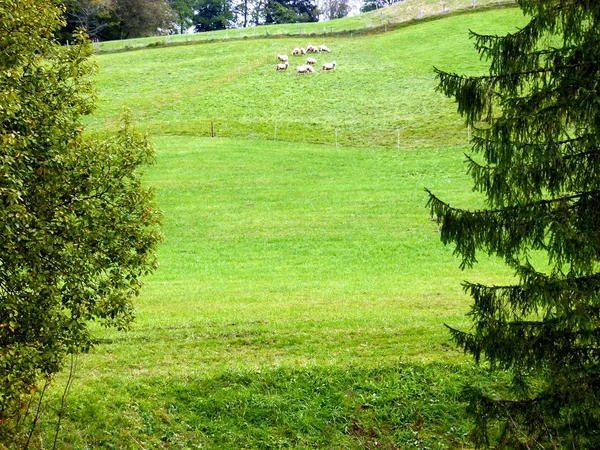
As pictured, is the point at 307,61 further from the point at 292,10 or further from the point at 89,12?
the point at 292,10

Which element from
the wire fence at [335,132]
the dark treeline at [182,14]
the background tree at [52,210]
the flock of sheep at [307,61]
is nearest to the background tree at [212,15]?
the dark treeline at [182,14]

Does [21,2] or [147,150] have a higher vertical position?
[21,2]

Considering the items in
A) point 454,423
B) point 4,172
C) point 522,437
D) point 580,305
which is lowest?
point 454,423

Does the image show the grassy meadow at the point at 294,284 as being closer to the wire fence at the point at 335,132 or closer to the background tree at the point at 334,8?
the wire fence at the point at 335,132

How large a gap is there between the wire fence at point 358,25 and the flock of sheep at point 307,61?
1370 centimetres

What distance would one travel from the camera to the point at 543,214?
852 centimetres

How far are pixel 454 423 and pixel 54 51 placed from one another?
10864 millimetres

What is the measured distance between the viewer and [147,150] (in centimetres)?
1211

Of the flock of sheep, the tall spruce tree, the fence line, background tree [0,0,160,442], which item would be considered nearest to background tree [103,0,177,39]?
the flock of sheep

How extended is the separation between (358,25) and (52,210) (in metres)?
82.6

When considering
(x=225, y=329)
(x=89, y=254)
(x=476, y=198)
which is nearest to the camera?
(x=89, y=254)

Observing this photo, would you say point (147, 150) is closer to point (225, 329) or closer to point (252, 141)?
point (225, 329)

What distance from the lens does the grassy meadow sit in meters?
13.0

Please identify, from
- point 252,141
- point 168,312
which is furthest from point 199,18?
point 168,312
